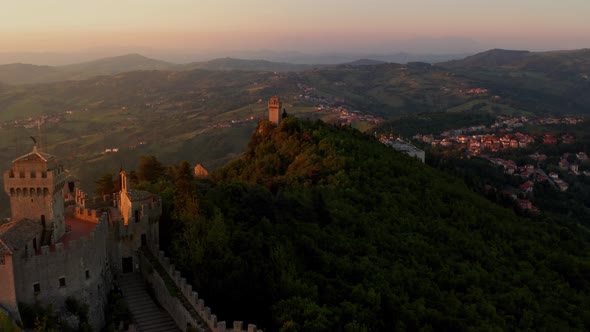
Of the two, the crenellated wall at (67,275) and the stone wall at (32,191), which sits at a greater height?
the stone wall at (32,191)

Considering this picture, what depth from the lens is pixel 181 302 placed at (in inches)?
996

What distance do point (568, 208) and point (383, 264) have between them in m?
73.2

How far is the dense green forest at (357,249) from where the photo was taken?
27.4 metres

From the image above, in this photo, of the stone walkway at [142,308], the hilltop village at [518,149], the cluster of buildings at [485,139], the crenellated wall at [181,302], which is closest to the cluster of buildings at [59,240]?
the stone walkway at [142,308]

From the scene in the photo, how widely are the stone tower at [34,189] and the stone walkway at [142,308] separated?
479 cm

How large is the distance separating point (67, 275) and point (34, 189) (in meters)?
4.47

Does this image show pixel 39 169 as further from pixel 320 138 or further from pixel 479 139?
pixel 479 139

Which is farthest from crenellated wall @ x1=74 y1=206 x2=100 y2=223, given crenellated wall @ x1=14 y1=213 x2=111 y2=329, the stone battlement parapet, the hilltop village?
the hilltop village

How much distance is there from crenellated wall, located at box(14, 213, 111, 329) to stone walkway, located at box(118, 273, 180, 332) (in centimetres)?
168

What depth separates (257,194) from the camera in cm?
3534

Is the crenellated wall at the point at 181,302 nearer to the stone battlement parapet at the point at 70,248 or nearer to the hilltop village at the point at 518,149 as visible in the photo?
the stone battlement parapet at the point at 70,248

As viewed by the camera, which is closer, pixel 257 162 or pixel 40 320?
pixel 40 320

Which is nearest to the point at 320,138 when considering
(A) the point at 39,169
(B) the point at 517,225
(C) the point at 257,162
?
(C) the point at 257,162

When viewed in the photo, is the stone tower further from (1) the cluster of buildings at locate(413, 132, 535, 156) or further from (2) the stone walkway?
(1) the cluster of buildings at locate(413, 132, 535, 156)
